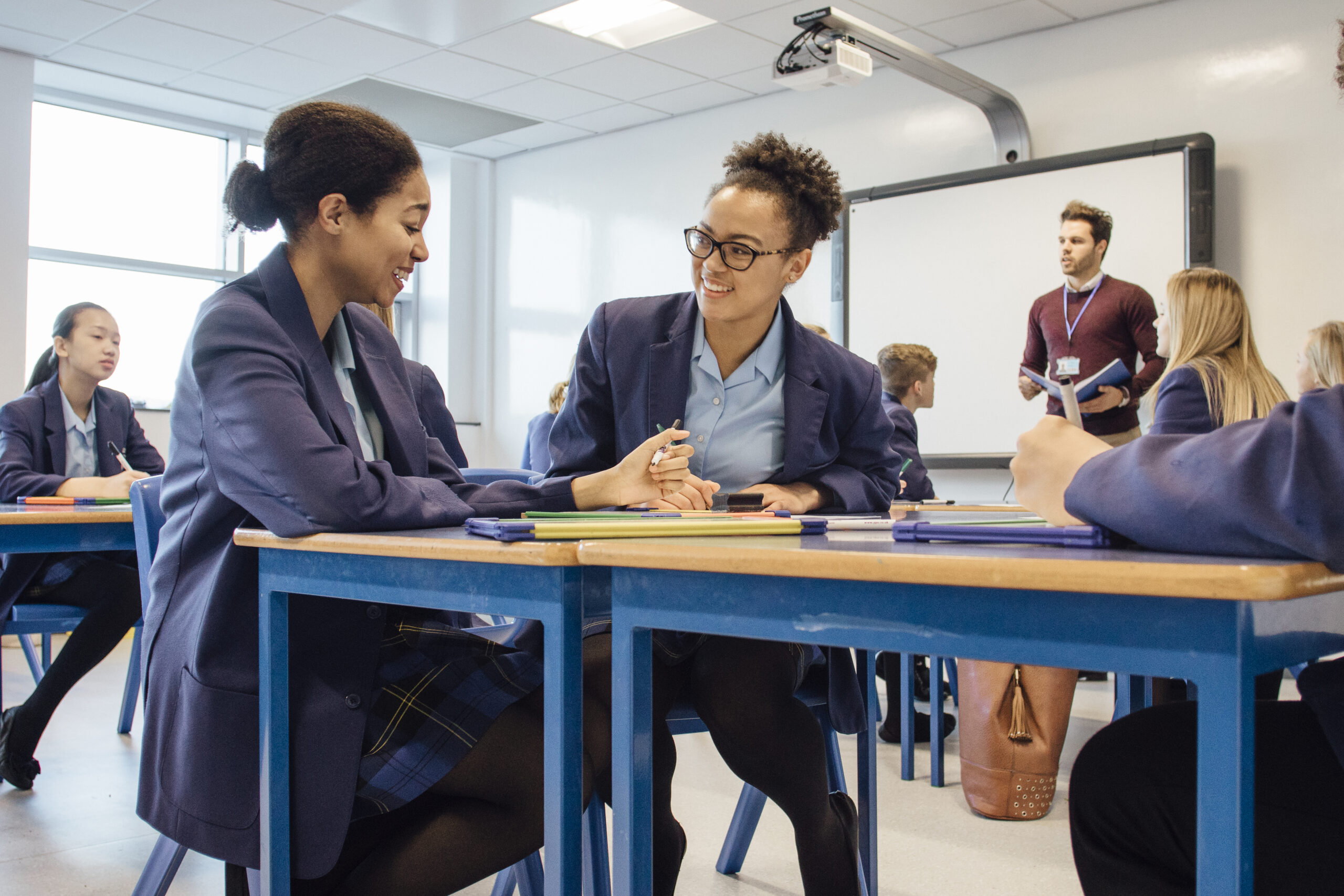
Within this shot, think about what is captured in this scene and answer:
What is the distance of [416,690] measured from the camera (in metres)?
1.20

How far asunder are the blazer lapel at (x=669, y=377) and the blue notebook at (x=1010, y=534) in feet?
2.48

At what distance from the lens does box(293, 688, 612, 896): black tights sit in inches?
44.4

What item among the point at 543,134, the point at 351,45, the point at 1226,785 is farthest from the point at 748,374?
the point at 543,134

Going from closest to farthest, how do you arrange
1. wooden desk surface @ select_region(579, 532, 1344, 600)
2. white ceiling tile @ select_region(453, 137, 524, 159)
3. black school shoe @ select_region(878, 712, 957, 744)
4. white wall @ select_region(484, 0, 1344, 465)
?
wooden desk surface @ select_region(579, 532, 1344, 600) → black school shoe @ select_region(878, 712, 957, 744) → white wall @ select_region(484, 0, 1344, 465) → white ceiling tile @ select_region(453, 137, 524, 159)

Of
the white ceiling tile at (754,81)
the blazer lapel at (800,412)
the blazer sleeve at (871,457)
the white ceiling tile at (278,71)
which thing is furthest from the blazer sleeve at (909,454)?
the white ceiling tile at (278,71)

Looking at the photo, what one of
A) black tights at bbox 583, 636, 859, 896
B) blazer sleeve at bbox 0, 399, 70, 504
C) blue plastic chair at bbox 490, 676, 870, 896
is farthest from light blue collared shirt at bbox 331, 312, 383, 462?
blazer sleeve at bbox 0, 399, 70, 504

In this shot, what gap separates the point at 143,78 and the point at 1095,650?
6.20 metres

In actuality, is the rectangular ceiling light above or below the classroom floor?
above

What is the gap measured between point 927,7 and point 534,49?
6.11 ft

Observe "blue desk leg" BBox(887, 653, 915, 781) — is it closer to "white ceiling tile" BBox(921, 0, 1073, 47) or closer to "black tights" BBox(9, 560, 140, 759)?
"black tights" BBox(9, 560, 140, 759)

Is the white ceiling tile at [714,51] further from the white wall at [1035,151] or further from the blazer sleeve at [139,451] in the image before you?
the blazer sleeve at [139,451]

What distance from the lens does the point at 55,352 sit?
338 centimetres

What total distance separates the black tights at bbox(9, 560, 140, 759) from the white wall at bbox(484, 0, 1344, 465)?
389 cm

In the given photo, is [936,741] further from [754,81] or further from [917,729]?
[754,81]
